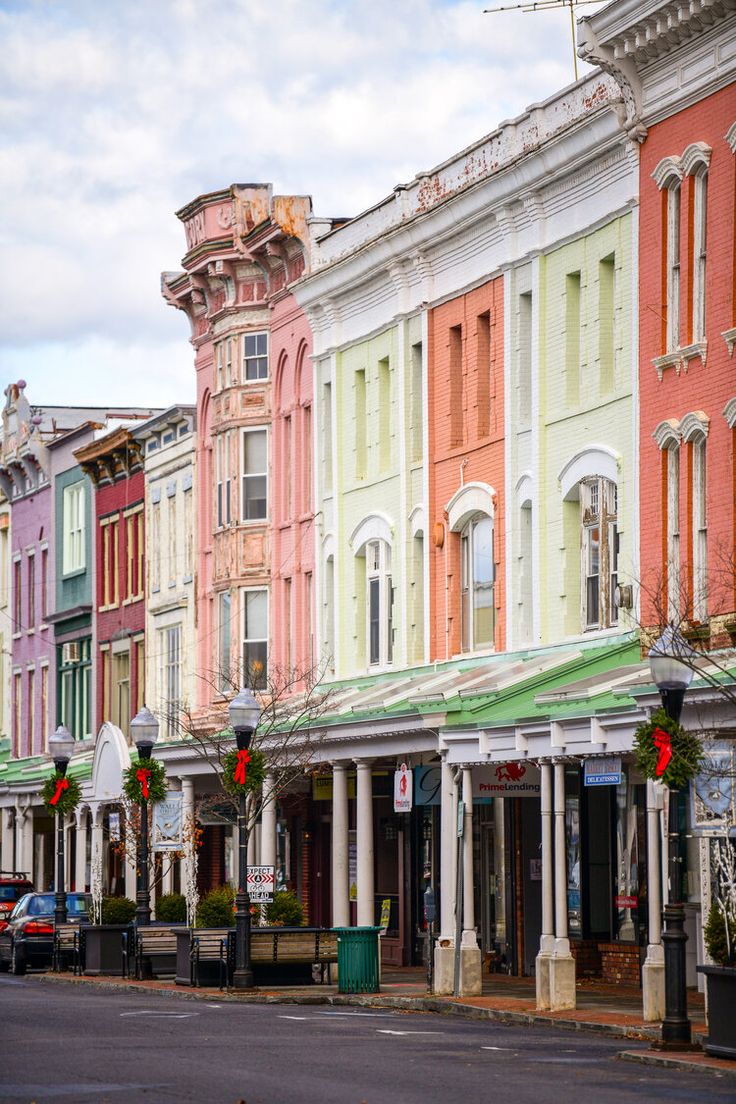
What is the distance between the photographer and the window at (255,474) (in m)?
46.7

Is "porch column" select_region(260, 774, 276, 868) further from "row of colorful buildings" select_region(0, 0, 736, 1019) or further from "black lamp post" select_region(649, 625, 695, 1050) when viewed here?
"black lamp post" select_region(649, 625, 695, 1050)

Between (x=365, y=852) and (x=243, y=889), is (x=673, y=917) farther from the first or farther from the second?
(x=365, y=852)

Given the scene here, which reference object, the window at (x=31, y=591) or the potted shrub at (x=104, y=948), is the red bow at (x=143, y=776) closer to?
the potted shrub at (x=104, y=948)

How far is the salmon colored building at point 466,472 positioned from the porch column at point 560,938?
26.9 feet

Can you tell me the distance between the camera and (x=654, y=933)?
82.8ft

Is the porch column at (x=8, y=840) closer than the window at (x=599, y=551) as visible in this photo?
No

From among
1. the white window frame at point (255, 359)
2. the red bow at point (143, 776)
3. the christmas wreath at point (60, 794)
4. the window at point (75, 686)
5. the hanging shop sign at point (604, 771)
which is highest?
the white window frame at point (255, 359)

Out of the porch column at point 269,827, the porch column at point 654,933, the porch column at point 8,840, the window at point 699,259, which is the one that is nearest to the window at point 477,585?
the porch column at point 269,827

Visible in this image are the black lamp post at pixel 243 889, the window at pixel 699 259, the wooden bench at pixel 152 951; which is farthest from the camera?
the wooden bench at pixel 152 951

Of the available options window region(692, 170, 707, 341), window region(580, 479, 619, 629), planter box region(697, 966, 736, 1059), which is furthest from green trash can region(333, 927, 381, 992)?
planter box region(697, 966, 736, 1059)

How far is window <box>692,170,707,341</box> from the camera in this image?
95.8ft

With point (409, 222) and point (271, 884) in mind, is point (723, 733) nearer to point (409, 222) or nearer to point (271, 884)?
point (271, 884)

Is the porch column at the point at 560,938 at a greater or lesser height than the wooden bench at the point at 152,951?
greater

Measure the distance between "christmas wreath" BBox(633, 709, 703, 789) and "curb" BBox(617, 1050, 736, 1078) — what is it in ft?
8.81
